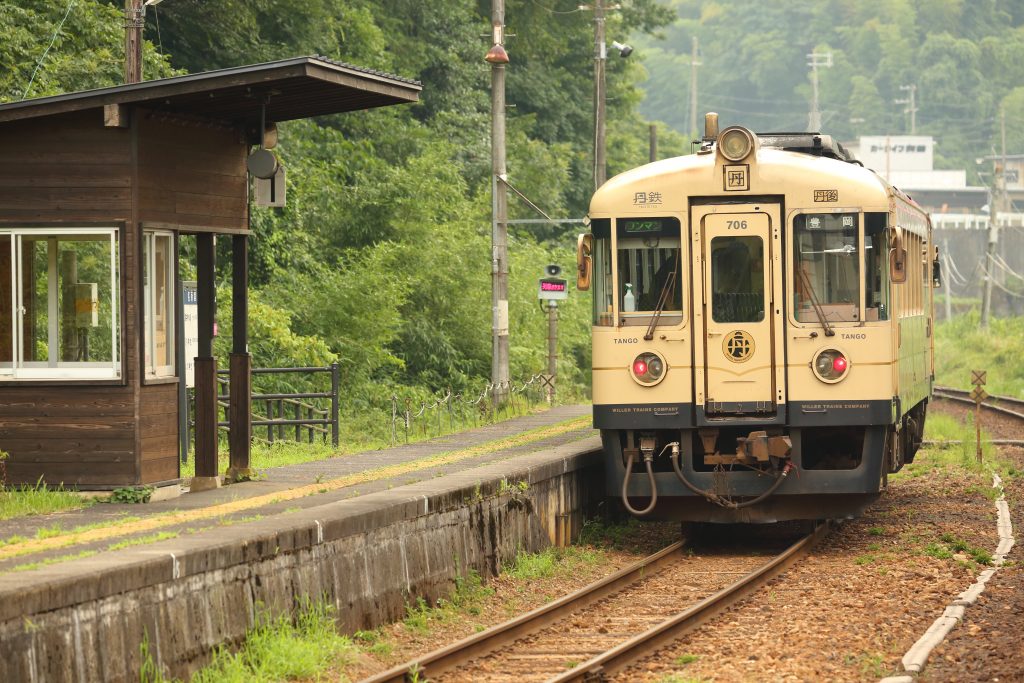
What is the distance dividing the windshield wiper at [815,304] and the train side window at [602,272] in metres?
1.77

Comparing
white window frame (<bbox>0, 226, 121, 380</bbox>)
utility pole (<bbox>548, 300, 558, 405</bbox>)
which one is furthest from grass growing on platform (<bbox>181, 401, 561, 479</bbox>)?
utility pole (<bbox>548, 300, 558, 405</bbox>)

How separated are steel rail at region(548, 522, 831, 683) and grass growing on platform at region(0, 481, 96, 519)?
4845 mm

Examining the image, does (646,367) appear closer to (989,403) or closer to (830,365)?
(830,365)

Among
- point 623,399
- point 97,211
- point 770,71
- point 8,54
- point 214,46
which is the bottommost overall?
point 623,399

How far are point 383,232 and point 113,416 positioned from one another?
18.7m

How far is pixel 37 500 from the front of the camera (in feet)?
40.3

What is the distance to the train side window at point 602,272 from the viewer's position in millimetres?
14602

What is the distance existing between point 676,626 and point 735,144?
5356mm

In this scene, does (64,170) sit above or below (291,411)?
above

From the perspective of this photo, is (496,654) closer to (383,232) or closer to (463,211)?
(383,232)

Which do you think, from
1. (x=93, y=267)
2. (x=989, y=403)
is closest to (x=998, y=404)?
(x=989, y=403)

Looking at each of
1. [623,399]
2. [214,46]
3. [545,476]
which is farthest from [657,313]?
[214,46]

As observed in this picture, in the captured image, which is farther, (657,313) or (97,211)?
(657,313)

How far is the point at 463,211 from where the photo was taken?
3475 centimetres
